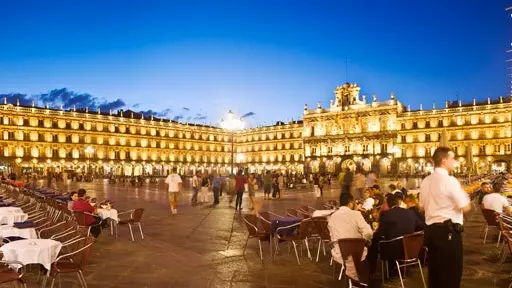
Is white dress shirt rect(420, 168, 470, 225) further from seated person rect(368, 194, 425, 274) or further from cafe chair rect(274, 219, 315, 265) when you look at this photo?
cafe chair rect(274, 219, 315, 265)

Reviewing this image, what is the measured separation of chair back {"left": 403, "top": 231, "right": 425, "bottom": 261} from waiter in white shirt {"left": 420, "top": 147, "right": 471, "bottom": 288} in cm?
170

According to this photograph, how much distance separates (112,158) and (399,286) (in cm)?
8036

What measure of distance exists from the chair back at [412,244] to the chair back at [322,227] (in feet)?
6.74

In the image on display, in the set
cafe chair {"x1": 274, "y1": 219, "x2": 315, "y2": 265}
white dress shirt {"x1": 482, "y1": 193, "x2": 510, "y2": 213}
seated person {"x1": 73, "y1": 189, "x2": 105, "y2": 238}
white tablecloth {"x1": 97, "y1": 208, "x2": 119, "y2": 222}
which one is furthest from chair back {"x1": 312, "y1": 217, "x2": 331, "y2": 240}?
white tablecloth {"x1": 97, "y1": 208, "x2": 119, "y2": 222}

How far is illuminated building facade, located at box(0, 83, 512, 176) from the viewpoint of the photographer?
71000 millimetres

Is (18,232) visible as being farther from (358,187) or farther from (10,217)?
(358,187)

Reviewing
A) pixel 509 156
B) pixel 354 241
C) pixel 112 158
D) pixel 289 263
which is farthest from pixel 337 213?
pixel 112 158

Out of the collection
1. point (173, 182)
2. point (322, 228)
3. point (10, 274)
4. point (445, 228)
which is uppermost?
point (173, 182)

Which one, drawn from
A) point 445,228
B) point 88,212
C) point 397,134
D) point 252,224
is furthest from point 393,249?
point 397,134

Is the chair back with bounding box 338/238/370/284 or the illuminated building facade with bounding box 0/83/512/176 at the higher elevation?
the illuminated building facade with bounding box 0/83/512/176

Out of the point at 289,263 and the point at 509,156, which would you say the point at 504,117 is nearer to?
the point at 509,156

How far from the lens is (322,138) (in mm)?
82125

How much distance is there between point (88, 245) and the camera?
19.5 ft

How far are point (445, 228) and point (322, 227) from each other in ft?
13.1
